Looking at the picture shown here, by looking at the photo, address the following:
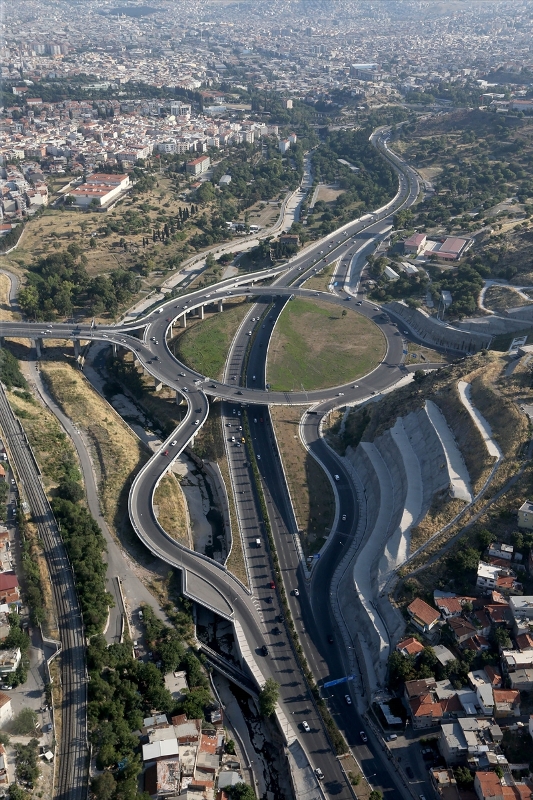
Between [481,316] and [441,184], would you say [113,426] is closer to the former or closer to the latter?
[481,316]

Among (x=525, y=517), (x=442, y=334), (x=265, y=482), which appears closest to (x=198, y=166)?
(x=442, y=334)

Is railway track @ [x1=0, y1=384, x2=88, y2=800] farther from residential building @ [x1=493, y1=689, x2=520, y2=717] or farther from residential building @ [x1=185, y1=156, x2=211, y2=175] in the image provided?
residential building @ [x1=185, y1=156, x2=211, y2=175]

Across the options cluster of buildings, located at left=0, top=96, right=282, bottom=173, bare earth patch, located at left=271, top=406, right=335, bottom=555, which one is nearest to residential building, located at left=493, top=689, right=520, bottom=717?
bare earth patch, located at left=271, top=406, right=335, bottom=555

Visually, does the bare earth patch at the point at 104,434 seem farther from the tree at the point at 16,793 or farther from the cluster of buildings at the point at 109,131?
the cluster of buildings at the point at 109,131

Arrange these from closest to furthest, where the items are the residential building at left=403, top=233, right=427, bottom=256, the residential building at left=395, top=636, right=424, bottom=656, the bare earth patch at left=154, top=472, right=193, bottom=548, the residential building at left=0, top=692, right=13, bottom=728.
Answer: the residential building at left=0, top=692, right=13, bottom=728
the residential building at left=395, top=636, right=424, bottom=656
the bare earth patch at left=154, top=472, right=193, bottom=548
the residential building at left=403, top=233, right=427, bottom=256

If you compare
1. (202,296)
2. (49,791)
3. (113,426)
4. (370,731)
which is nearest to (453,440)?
(370,731)

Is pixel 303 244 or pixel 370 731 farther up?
pixel 303 244
